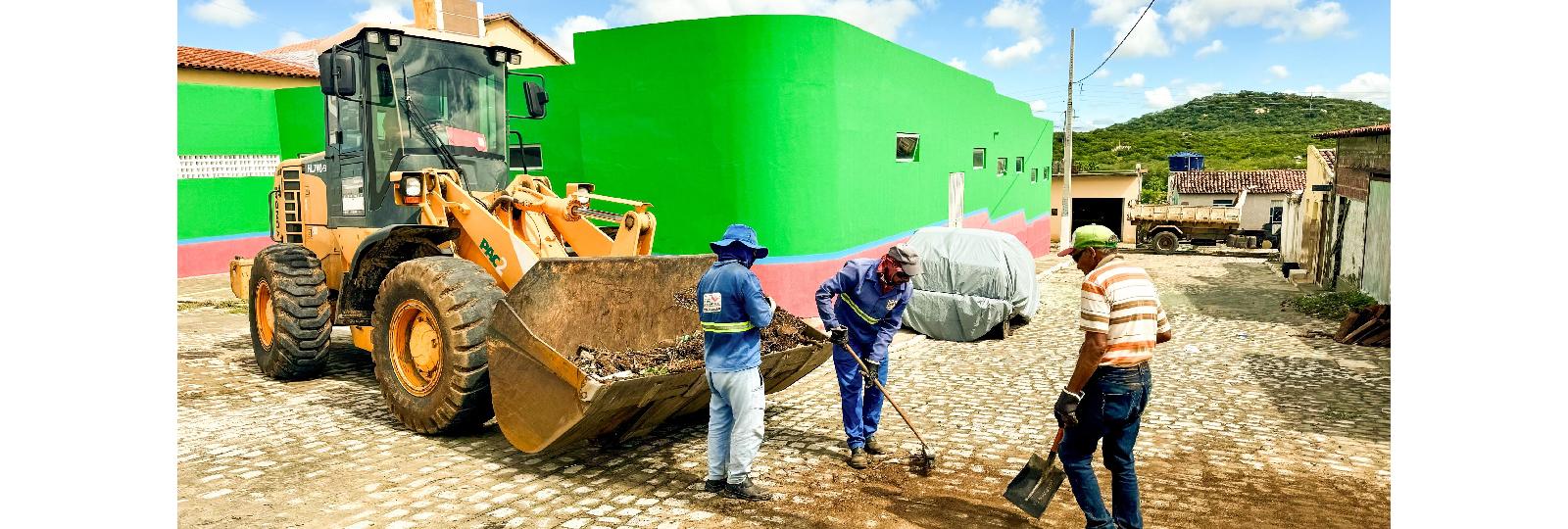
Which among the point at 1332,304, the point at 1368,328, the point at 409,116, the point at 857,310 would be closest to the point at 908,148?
the point at 1332,304

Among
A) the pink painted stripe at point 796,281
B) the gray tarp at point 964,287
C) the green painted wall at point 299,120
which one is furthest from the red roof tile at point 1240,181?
the green painted wall at point 299,120

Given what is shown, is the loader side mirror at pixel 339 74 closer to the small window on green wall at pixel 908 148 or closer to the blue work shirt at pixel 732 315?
the blue work shirt at pixel 732 315

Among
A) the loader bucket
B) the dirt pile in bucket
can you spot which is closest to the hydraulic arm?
the loader bucket

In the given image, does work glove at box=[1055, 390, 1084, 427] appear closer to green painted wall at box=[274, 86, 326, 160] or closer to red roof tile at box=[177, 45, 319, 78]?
green painted wall at box=[274, 86, 326, 160]

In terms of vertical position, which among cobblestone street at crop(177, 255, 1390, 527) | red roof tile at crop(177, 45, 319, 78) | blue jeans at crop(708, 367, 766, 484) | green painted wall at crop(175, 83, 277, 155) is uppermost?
red roof tile at crop(177, 45, 319, 78)

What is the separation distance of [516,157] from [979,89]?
12.6 m

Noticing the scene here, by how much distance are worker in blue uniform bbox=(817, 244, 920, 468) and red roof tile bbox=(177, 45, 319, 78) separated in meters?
18.7

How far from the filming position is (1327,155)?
25203 mm

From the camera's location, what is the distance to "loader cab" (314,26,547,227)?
7.55 metres

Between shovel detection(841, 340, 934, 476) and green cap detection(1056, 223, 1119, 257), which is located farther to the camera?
shovel detection(841, 340, 934, 476)

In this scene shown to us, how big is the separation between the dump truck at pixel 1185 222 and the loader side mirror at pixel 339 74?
29.0 meters

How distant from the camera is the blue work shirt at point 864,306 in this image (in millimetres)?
6176

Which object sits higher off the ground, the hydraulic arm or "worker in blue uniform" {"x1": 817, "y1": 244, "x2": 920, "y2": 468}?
the hydraulic arm

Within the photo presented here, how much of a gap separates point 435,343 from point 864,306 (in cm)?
310
